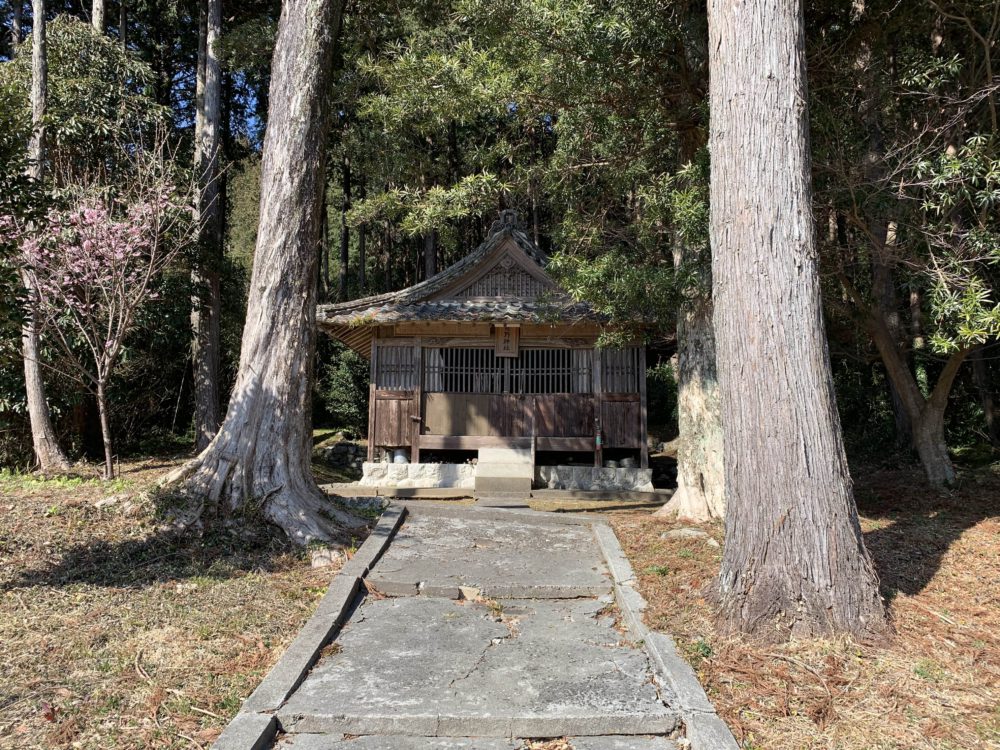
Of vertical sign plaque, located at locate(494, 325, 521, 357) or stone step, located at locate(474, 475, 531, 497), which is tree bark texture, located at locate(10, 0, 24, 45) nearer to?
vertical sign plaque, located at locate(494, 325, 521, 357)

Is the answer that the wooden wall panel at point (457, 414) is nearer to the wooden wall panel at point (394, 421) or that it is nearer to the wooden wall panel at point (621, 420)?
the wooden wall panel at point (394, 421)

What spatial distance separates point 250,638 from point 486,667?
1.50m

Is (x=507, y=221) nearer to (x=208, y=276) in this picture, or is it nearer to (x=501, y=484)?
(x=501, y=484)

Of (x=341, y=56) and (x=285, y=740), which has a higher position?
(x=341, y=56)

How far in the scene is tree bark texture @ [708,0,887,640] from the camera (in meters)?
4.08

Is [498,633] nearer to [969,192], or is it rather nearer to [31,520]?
[31,520]

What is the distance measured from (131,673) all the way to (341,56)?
1516cm

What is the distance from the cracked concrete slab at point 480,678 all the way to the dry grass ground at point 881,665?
0.42 metres

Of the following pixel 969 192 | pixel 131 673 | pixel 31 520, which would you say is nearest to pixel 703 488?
pixel 969 192

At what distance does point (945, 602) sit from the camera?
4.66 meters

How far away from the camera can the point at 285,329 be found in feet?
22.7

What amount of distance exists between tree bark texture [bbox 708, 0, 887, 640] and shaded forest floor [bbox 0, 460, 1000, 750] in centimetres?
30

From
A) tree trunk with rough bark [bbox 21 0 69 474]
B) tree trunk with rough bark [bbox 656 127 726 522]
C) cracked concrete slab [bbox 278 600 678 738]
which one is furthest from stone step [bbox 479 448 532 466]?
cracked concrete slab [bbox 278 600 678 738]

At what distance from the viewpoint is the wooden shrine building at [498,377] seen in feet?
41.0
